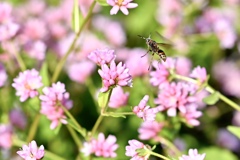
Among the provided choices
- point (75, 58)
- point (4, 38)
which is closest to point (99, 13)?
point (75, 58)

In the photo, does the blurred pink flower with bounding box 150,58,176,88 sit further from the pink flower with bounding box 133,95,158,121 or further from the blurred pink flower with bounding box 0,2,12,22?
the blurred pink flower with bounding box 0,2,12,22

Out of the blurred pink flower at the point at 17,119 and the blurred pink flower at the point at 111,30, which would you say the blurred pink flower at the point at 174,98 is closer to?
the blurred pink flower at the point at 17,119

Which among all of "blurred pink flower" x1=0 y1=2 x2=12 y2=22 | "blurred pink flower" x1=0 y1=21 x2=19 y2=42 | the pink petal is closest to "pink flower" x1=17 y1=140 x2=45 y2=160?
the pink petal

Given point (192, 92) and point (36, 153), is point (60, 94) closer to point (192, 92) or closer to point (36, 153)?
point (36, 153)

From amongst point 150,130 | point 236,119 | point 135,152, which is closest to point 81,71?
point 150,130

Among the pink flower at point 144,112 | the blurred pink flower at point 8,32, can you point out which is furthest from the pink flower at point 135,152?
the blurred pink flower at point 8,32

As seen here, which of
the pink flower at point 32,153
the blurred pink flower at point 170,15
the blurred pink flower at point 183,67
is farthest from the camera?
the blurred pink flower at point 170,15
